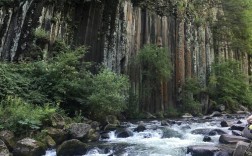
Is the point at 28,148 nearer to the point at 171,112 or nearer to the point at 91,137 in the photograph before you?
the point at 91,137

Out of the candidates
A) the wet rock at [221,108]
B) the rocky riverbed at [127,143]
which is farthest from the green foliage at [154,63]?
the rocky riverbed at [127,143]

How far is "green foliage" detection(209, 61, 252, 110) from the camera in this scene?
26125mm

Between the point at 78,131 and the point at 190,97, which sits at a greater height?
the point at 190,97

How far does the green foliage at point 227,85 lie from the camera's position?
1029 inches

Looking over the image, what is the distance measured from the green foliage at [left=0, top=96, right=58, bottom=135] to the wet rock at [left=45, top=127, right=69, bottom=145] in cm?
37

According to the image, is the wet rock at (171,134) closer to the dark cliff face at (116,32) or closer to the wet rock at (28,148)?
the wet rock at (28,148)

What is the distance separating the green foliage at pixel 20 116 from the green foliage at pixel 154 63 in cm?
1036

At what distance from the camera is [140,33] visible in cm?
2217

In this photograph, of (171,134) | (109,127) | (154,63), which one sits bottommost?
(171,134)

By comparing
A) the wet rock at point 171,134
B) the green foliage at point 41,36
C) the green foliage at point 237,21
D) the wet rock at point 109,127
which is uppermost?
the green foliage at point 237,21

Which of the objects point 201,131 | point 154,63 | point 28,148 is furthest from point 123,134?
point 154,63

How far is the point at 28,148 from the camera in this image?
8961mm

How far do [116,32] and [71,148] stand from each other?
11719 millimetres

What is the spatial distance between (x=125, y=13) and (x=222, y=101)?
10.7 m
